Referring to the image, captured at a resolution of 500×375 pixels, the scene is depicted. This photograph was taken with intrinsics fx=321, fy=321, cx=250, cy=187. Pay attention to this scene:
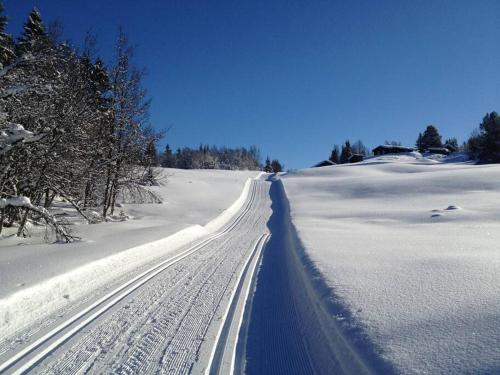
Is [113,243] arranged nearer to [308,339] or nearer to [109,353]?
[109,353]

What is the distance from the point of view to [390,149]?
96438 mm

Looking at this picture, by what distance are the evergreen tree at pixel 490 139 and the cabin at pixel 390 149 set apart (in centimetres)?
3521

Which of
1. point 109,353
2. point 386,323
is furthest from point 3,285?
point 386,323

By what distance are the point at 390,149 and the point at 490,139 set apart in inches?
1716

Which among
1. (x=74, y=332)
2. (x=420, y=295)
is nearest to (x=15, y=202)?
(x=74, y=332)

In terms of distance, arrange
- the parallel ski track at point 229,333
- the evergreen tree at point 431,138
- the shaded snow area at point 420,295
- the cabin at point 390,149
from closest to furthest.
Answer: the shaded snow area at point 420,295
the parallel ski track at point 229,333
the evergreen tree at point 431,138
the cabin at point 390,149

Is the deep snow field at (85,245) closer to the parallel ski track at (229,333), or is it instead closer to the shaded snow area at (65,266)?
the shaded snow area at (65,266)

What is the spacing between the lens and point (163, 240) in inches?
457

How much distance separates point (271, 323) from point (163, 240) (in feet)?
24.2

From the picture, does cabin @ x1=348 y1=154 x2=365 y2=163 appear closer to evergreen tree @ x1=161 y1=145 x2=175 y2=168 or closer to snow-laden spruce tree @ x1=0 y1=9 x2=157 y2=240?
evergreen tree @ x1=161 y1=145 x2=175 y2=168

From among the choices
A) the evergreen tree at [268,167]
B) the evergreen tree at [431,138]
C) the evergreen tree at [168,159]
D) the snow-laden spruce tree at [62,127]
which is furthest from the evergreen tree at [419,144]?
the snow-laden spruce tree at [62,127]

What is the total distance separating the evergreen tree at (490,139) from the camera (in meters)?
50.3

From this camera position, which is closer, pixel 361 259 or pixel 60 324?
pixel 60 324

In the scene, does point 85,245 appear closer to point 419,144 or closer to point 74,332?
point 74,332
